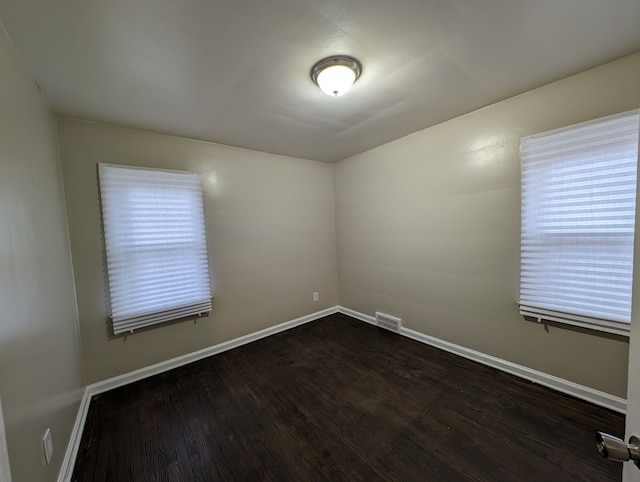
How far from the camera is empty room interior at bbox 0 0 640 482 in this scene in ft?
4.20

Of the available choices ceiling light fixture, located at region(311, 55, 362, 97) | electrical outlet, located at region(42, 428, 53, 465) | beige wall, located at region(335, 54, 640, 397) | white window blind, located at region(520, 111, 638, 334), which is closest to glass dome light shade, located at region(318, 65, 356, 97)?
ceiling light fixture, located at region(311, 55, 362, 97)

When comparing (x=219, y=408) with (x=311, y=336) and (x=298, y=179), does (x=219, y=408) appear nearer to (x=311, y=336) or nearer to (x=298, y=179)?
(x=311, y=336)

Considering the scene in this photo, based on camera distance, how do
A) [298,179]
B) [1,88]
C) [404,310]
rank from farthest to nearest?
[298,179]
[404,310]
[1,88]

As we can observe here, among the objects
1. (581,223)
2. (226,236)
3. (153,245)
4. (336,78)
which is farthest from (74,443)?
(581,223)

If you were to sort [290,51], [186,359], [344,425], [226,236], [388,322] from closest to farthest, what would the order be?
[290,51], [344,425], [186,359], [226,236], [388,322]

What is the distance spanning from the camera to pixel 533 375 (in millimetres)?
2113

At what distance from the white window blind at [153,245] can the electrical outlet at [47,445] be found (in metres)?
1.09

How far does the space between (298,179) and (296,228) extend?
0.71 m

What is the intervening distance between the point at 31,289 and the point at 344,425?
6.76 feet

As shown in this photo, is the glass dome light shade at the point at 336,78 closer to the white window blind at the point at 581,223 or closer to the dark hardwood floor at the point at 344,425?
the white window blind at the point at 581,223

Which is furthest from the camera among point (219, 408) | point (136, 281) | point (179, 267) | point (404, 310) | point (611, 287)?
point (404, 310)

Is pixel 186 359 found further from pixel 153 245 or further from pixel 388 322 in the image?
pixel 388 322

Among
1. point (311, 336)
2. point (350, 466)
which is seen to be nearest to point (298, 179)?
point (311, 336)

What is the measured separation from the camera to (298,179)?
141 inches
